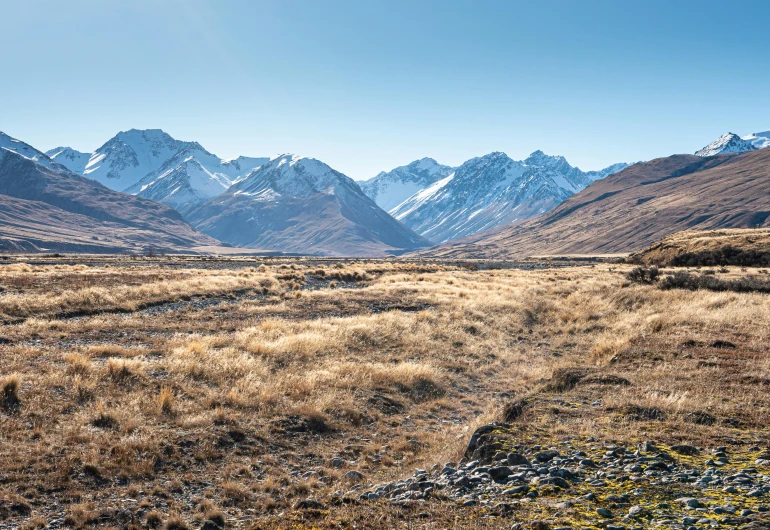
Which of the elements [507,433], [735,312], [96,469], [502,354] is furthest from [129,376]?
[735,312]

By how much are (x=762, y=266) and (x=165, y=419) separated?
71.5 meters

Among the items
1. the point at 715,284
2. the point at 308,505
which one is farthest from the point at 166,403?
the point at 715,284

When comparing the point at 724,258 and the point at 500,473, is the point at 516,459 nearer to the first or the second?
the point at 500,473

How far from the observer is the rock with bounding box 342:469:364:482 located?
10516 millimetres

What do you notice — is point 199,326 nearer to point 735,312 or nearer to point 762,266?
point 735,312

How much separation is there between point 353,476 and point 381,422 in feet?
14.5

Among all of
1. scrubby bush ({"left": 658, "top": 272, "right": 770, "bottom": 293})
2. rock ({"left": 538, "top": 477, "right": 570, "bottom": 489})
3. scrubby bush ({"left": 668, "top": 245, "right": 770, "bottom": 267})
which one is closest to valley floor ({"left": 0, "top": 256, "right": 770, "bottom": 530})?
rock ({"left": 538, "top": 477, "right": 570, "bottom": 489})

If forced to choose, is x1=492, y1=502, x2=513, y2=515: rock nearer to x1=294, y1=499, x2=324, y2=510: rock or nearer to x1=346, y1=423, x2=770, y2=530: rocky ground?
x1=346, y1=423, x2=770, y2=530: rocky ground

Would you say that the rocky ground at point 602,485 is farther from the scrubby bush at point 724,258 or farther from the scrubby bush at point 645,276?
the scrubby bush at point 724,258

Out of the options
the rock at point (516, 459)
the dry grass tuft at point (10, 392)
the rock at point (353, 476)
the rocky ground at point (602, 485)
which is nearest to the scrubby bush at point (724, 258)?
the rocky ground at point (602, 485)

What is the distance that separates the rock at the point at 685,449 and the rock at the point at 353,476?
609cm

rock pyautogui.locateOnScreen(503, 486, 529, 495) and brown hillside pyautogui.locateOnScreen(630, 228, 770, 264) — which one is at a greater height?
brown hillside pyautogui.locateOnScreen(630, 228, 770, 264)

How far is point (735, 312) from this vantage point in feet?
77.0

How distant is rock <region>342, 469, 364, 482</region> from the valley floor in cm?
5
